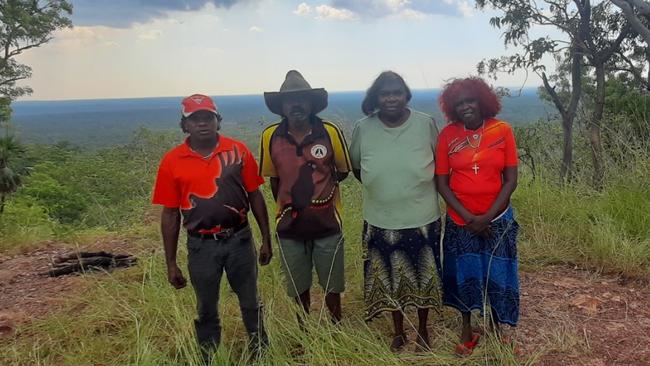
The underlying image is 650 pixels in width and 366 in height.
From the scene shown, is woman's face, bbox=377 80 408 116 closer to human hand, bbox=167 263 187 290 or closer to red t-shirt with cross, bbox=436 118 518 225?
red t-shirt with cross, bbox=436 118 518 225

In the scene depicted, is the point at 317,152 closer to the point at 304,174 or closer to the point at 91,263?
the point at 304,174

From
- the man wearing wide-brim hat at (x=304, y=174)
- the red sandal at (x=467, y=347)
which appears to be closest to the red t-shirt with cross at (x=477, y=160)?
the man wearing wide-brim hat at (x=304, y=174)

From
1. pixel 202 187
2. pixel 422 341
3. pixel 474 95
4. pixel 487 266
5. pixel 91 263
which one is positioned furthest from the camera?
pixel 91 263

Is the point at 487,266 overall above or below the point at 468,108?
below

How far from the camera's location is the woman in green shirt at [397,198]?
2613 mm

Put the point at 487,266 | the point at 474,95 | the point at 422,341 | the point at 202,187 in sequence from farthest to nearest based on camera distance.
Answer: the point at 422,341 → the point at 487,266 → the point at 474,95 → the point at 202,187

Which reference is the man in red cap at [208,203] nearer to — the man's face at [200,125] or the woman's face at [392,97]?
the man's face at [200,125]

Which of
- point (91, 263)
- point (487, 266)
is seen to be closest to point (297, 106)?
point (487, 266)

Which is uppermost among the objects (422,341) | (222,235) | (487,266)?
(222,235)

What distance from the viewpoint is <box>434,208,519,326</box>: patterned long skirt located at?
265 cm

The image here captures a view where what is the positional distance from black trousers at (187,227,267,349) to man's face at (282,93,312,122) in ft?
2.03

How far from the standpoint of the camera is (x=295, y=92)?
8.91 ft

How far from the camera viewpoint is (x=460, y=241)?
270cm

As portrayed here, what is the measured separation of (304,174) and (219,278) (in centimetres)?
67
